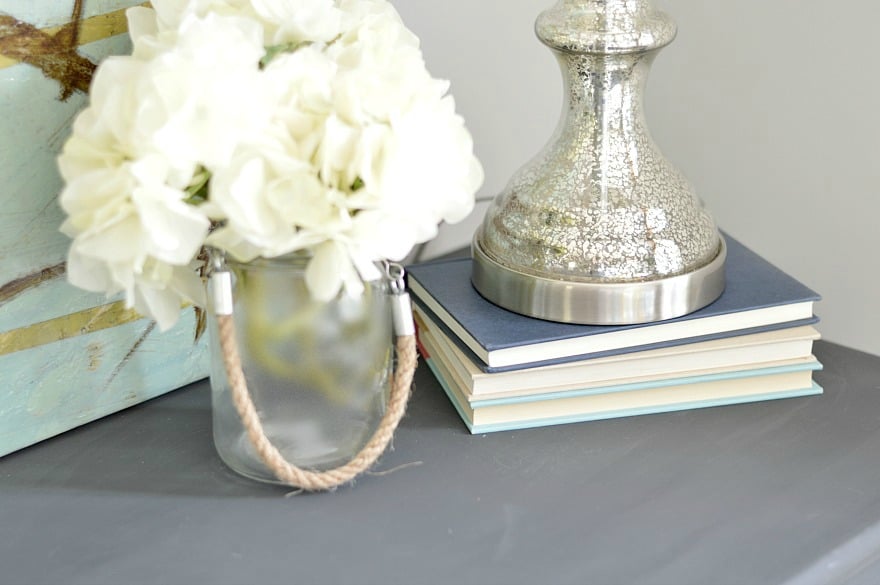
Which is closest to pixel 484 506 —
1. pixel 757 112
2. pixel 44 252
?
pixel 44 252

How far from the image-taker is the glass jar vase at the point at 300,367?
26.3 inches

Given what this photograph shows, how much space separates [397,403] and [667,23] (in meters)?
0.37

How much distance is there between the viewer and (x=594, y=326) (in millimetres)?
773

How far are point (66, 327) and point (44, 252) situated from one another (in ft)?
0.19

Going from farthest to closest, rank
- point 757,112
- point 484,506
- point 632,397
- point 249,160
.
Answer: point 757,112, point 632,397, point 484,506, point 249,160

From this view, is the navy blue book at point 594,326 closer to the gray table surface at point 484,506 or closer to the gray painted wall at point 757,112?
the gray table surface at point 484,506

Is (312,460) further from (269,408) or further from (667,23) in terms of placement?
(667,23)

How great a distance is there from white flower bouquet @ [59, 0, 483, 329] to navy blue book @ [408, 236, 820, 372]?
16 cm

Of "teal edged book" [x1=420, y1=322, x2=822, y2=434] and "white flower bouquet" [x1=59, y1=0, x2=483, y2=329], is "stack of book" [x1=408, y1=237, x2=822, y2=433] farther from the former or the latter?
"white flower bouquet" [x1=59, y1=0, x2=483, y2=329]

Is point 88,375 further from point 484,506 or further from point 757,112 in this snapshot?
point 757,112

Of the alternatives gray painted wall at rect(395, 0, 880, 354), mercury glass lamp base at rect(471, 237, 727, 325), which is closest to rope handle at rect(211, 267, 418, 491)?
mercury glass lamp base at rect(471, 237, 727, 325)

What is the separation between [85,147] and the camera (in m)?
0.58

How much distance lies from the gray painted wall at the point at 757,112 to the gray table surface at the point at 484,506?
12.5 inches

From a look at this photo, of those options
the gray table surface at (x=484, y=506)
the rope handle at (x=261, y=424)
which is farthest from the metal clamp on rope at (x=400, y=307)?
the gray table surface at (x=484, y=506)
